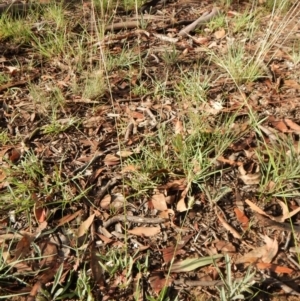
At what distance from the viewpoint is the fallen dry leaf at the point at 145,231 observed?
1598mm

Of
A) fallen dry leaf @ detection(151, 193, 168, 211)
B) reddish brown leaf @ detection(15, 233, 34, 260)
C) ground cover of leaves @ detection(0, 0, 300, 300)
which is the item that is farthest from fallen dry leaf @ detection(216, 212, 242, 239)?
reddish brown leaf @ detection(15, 233, 34, 260)

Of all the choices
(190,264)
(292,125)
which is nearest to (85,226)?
(190,264)

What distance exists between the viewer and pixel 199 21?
2.87 metres

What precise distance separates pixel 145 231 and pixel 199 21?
1895mm

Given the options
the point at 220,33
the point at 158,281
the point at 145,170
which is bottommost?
the point at 158,281

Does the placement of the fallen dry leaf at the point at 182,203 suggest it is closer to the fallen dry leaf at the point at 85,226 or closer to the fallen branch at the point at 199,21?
the fallen dry leaf at the point at 85,226

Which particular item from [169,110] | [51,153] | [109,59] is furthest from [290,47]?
[51,153]

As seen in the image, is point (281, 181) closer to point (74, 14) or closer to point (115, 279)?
point (115, 279)

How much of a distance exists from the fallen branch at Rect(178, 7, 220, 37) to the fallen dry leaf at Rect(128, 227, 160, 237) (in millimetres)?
1716

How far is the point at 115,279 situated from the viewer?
4.73 feet

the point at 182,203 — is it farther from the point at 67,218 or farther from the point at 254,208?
the point at 67,218

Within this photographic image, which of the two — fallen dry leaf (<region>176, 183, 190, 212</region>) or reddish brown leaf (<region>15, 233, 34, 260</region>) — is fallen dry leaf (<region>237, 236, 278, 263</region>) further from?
reddish brown leaf (<region>15, 233, 34, 260</region>)

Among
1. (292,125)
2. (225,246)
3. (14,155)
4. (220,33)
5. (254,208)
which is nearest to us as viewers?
(225,246)

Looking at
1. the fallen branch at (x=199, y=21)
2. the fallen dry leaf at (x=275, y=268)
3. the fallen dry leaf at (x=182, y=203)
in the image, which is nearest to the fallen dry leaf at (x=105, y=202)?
the fallen dry leaf at (x=182, y=203)
